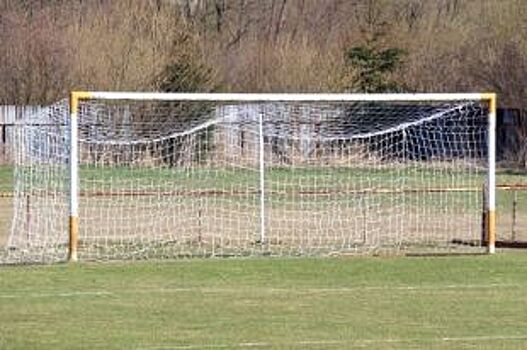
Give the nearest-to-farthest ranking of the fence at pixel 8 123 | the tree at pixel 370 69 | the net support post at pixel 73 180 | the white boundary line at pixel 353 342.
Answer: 1. the white boundary line at pixel 353 342
2. the net support post at pixel 73 180
3. the fence at pixel 8 123
4. the tree at pixel 370 69

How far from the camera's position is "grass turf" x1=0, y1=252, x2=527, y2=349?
14836mm

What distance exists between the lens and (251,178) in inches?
1555

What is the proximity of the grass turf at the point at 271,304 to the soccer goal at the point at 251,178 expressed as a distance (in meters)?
2.03

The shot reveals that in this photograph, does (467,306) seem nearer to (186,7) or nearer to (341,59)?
(341,59)

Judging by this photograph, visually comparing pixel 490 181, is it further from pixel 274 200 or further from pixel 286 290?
pixel 274 200

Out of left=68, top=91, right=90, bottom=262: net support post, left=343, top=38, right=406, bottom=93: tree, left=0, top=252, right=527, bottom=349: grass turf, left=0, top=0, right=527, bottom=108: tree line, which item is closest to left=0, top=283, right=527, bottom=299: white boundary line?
left=0, top=252, right=527, bottom=349: grass turf

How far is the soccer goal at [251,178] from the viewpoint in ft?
84.1

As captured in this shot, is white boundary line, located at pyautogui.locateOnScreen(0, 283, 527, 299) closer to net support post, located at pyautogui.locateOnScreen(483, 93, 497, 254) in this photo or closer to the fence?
net support post, located at pyautogui.locateOnScreen(483, 93, 497, 254)

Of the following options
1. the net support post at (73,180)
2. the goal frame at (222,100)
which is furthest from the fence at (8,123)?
the net support post at (73,180)

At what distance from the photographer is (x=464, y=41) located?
76250 millimetres

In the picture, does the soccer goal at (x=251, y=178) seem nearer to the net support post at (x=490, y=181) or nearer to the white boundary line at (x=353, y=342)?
the net support post at (x=490, y=181)

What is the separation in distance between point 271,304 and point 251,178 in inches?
850

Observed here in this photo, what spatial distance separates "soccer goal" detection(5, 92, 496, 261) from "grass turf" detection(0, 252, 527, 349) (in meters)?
2.03

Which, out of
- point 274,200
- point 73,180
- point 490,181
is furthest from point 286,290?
point 274,200
